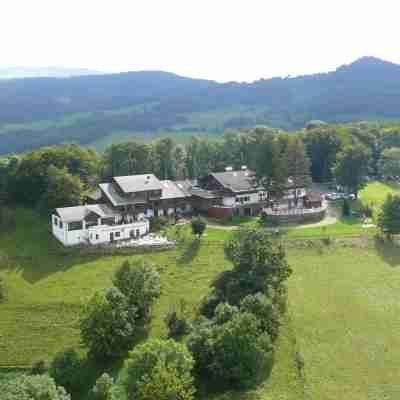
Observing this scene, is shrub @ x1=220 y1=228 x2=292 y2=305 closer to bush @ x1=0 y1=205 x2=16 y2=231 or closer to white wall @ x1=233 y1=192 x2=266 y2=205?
white wall @ x1=233 y1=192 x2=266 y2=205

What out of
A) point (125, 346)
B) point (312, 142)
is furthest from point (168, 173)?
point (125, 346)

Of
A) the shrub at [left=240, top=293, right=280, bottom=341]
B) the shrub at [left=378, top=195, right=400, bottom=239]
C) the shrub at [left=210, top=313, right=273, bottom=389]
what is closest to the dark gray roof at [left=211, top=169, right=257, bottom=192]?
the shrub at [left=378, top=195, right=400, bottom=239]

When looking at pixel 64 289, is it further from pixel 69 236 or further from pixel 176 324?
pixel 176 324

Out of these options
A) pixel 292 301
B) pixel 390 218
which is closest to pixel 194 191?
pixel 390 218

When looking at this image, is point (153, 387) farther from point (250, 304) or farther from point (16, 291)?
point (16, 291)

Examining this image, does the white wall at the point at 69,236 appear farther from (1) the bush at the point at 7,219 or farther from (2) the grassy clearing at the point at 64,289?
(1) the bush at the point at 7,219

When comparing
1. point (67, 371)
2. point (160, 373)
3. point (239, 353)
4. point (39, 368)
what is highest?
point (160, 373)
